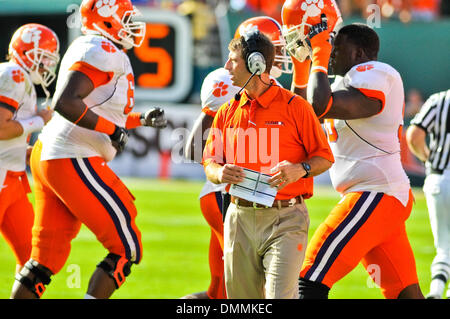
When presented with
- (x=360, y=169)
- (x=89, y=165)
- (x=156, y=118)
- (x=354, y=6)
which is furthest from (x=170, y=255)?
(x=354, y=6)

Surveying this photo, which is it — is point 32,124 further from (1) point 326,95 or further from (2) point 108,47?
(1) point 326,95

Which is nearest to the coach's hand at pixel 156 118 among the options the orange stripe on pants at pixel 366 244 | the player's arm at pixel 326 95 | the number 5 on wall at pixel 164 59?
the player's arm at pixel 326 95

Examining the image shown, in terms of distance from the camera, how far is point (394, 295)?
4.61 m

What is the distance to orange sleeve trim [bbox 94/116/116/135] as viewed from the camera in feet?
15.3

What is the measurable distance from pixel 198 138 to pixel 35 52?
1.59 m

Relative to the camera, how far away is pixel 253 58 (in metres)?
3.89

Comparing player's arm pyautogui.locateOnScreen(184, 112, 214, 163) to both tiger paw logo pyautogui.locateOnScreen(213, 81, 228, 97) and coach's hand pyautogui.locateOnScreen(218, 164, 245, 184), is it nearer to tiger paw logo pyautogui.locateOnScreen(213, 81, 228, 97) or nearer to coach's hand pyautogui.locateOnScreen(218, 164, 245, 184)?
tiger paw logo pyautogui.locateOnScreen(213, 81, 228, 97)

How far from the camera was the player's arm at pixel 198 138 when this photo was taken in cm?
479

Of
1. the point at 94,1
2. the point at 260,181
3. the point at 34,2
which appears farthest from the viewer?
the point at 34,2

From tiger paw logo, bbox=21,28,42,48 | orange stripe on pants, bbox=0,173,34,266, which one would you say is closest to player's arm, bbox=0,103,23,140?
orange stripe on pants, bbox=0,173,34,266

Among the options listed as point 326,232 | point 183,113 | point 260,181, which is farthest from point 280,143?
point 183,113

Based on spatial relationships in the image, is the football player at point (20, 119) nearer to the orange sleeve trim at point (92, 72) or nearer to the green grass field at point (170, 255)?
the green grass field at point (170, 255)

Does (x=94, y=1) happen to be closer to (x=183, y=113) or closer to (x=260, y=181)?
(x=260, y=181)

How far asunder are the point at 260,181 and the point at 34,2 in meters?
12.5
